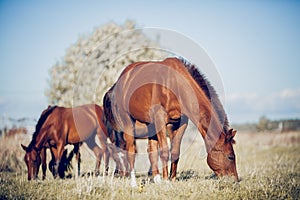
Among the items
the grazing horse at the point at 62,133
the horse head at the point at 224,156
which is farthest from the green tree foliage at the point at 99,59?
the horse head at the point at 224,156

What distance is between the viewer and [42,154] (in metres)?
9.50

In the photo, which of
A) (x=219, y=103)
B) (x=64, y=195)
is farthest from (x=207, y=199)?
(x=64, y=195)

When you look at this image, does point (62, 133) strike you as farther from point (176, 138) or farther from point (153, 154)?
point (176, 138)

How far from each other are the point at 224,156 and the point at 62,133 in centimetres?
512

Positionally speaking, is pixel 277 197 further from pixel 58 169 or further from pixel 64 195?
pixel 58 169

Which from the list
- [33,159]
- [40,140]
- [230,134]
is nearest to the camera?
[230,134]

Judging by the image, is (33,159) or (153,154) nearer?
(153,154)

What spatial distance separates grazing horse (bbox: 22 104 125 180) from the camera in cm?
903

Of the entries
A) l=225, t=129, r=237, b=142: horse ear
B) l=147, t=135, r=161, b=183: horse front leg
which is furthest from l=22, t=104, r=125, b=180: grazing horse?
l=225, t=129, r=237, b=142: horse ear

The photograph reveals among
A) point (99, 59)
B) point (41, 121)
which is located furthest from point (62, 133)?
point (99, 59)

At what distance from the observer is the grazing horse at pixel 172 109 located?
628 cm

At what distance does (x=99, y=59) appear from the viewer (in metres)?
15.8

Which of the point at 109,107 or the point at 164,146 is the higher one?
the point at 109,107

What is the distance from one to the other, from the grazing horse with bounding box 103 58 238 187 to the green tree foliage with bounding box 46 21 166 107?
7073mm
